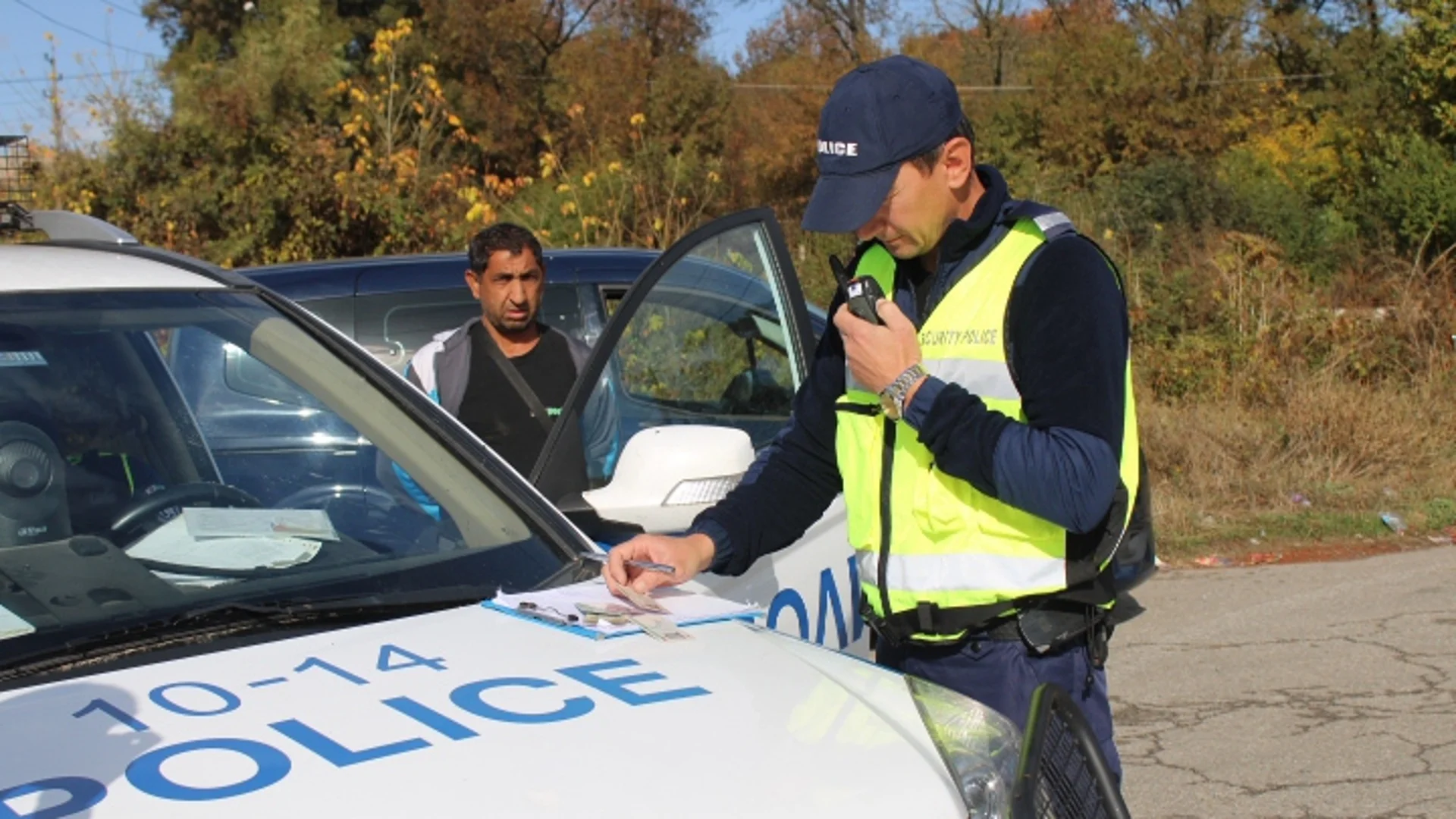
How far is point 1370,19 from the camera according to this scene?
36.6 meters

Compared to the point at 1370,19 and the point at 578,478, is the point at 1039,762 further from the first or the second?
the point at 1370,19

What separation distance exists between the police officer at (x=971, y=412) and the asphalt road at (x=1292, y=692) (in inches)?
91.1

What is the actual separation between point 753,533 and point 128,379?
3.91ft

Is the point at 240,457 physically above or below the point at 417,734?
above

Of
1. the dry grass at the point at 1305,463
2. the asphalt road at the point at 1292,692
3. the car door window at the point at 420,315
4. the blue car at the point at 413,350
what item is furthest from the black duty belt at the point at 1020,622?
the dry grass at the point at 1305,463

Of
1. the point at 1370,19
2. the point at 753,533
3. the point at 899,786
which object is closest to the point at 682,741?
the point at 899,786

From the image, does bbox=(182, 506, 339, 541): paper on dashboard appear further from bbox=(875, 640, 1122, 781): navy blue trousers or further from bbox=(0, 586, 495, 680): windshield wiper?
bbox=(875, 640, 1122, 781): navy blue trousers

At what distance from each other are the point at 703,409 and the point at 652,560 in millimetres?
1447

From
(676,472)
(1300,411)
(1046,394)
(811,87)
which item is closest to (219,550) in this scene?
(676,472)

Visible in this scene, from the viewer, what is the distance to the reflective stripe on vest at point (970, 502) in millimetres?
2566

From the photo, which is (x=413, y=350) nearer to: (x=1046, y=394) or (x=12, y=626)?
(x=12, y=626)

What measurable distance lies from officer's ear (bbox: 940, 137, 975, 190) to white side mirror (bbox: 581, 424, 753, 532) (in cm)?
78

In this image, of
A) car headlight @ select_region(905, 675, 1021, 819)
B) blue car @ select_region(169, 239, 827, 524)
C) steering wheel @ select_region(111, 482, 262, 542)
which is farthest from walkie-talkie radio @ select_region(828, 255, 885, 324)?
steering wheel @ select_region(111, 482, 262, 542)

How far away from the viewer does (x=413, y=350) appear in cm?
612
